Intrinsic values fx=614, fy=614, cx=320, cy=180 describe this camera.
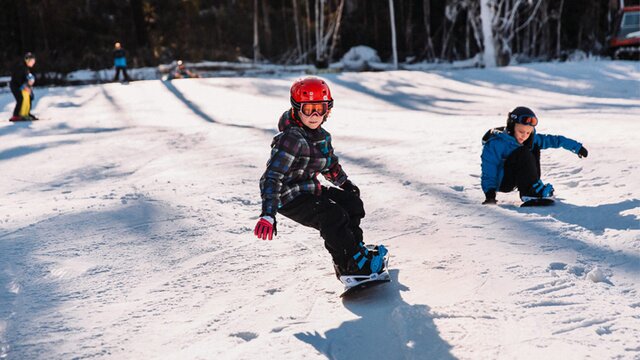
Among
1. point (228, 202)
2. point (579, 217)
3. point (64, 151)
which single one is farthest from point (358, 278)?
point (64, 151)

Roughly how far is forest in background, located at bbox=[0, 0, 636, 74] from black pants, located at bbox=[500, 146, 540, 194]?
83.6ft

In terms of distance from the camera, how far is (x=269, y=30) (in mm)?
36406

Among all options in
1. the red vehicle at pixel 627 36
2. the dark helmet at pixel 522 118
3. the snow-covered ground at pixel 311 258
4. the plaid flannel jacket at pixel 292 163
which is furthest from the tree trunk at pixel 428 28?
the plaid flannel jacket at pixel 292 163

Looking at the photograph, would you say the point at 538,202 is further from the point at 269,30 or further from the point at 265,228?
the point at 269,30

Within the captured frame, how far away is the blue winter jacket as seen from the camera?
467 centimetres

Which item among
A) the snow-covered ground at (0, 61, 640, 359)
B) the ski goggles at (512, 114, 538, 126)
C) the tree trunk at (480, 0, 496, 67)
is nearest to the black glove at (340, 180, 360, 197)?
the snow-covered ground at (0, 61, 640, 359)

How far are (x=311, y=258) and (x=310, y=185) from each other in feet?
2.36

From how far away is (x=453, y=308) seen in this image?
9.87ft

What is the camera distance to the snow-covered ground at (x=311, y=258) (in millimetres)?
2754

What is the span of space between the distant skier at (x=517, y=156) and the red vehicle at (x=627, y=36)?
17695 millimetres

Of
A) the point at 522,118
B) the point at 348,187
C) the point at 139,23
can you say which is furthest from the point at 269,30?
the point at 348,187

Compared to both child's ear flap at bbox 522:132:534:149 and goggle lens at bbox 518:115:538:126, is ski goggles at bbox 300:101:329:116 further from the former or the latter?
child's ear flap at bbox 522:132:534:149

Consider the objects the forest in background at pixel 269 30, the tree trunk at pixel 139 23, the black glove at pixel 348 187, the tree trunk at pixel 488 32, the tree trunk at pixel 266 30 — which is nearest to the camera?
the black glove at pixel 348 187

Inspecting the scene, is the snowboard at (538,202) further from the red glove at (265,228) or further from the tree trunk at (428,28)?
the tree trunk at (428,28)
